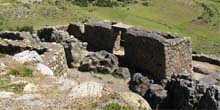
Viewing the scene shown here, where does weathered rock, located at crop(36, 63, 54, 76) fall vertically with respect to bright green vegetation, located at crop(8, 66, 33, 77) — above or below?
below

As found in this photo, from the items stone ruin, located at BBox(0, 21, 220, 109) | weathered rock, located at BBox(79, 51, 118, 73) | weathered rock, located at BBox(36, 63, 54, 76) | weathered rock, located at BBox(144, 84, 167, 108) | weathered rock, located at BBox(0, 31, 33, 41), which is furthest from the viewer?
weathered rock, located at BBox(0, 31, 33, 41)

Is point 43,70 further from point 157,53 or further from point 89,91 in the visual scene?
point 157,53

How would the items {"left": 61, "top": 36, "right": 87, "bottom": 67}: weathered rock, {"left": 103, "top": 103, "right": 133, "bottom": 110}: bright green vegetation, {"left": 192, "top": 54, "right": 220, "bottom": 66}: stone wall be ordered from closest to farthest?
{"left": 103, "top": 103, "right": 133, "bottom": 110}: bright green vegetation < {"left": 61, "top": 36, "right": 87, "bottom": 67}: weathered rock < {"left": 192, "top": 54, "right": 220, "bottom": 66}: stone wall

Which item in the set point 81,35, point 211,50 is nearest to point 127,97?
point 81,35

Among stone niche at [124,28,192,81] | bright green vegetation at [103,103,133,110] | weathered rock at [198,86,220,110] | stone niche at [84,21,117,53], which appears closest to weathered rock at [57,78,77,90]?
bright green vegetation at [103,103,133,110]

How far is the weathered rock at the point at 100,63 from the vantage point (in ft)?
81.3

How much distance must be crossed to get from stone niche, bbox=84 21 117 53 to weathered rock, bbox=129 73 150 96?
5333 mm

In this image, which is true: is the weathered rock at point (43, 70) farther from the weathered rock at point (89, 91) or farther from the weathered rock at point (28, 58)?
the weathered rock at point (89, 91)

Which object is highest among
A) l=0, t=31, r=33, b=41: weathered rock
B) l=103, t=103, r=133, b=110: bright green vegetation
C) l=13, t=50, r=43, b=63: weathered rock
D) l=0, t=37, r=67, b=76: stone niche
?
l=103, t=103, r=133, b=110: bright green vegetation

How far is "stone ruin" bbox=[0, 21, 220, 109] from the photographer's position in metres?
19.9

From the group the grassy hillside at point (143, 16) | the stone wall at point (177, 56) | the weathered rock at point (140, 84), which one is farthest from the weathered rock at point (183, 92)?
→ the grassy hillside at point (143, 16)

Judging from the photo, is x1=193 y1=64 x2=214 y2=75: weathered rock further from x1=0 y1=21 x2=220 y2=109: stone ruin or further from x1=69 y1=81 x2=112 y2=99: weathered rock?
x1=69 y1=81 x2=112 y2=99: weathered rock

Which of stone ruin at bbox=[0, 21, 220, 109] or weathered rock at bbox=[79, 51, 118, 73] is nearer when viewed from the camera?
stone ruin at bbox=[0, 21, 220, 109]

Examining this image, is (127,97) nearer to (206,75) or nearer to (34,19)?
(206,75)
